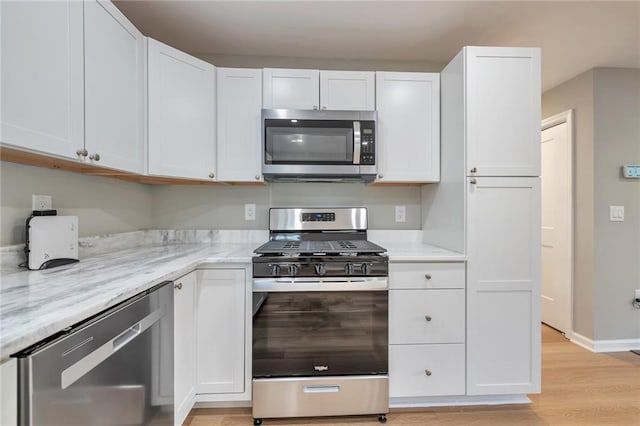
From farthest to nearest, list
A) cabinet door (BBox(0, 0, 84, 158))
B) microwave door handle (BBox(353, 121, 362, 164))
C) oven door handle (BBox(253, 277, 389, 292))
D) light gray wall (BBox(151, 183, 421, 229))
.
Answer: light gray wall (BBox(151, 183, 421, 229)) < microwave door handle (BBox(353, 121, 362, 164)) < oven door handle (BBox(253, 277, 389, 292)) < cabinet door (BBox(0, 0, 84, 158))

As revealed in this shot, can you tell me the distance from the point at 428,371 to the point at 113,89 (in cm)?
229

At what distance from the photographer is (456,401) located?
1.73 m

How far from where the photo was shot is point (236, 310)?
1.61 meters

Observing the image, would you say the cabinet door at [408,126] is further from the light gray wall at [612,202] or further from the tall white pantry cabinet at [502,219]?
the light gray wall at [612,202]

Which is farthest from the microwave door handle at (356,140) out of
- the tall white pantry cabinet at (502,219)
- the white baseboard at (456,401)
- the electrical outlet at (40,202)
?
the electrical outlet at (40,202)

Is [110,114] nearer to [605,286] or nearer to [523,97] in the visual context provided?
[523,97]

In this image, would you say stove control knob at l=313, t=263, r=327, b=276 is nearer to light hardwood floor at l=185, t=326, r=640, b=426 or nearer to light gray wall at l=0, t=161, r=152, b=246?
light hardwood floor at l=185, t=326, r=640, b=426

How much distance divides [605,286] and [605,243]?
38cm

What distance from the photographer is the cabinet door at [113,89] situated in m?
1.22

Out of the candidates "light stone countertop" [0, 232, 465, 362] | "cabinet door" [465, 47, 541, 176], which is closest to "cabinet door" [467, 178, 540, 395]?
"cabinet door" [465, 47, 541, 176]

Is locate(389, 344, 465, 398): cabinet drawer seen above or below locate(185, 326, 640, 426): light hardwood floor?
above

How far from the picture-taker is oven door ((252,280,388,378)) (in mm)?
1574

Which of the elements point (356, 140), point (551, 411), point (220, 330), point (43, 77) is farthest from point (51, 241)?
point (551, 411)

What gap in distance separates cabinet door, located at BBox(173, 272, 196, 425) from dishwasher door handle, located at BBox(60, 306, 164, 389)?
8.4 inches
